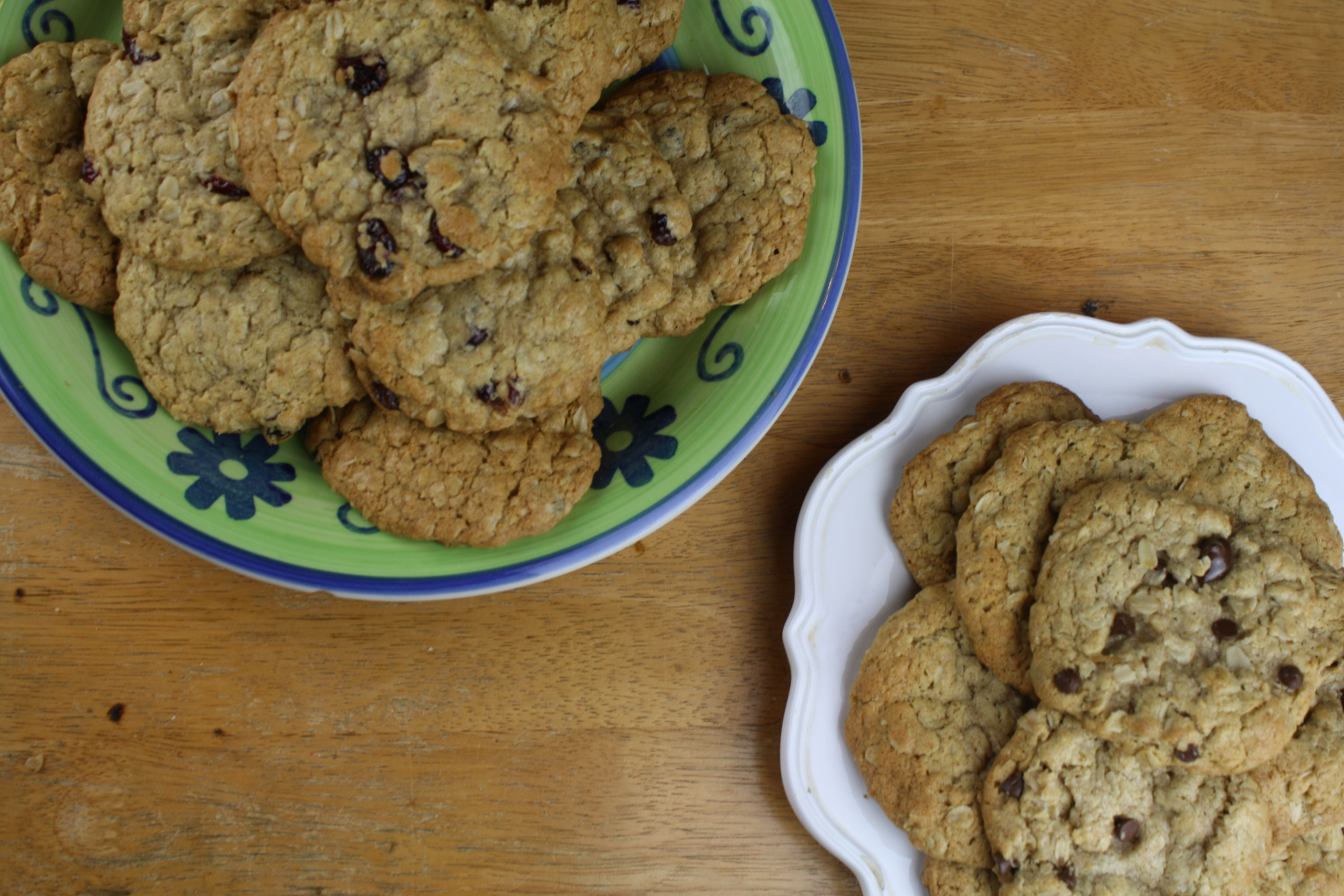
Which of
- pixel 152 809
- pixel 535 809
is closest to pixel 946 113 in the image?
pixel 535 809

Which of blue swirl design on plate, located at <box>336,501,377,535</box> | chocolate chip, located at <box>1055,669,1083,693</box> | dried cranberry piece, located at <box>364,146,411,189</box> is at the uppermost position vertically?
dried cranberry piece, located at <box>364,146,411,189</box>

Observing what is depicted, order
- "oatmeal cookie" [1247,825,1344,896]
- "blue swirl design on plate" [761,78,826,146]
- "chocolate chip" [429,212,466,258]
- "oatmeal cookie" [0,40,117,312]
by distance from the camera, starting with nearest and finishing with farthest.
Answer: "chocolate chip" [429,212,466,258]
"oatmeal cookie" [0,40,117,312]
"oatmeal cookie" [1247,825,1344,896]
"blue swirl design on plate" [761,78,826,146]

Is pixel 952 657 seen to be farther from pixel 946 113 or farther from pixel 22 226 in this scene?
pixel 22 226

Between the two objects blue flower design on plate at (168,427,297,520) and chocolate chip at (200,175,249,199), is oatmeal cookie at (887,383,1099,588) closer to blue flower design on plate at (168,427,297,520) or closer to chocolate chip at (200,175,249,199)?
blue flower design on plate at (168,427,297,520)

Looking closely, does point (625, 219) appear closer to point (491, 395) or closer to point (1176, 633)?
point (491, 395)

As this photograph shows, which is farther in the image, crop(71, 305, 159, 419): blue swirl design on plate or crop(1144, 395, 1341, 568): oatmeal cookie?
crop(1144, 395, 1341, 568): oatmeal cookie

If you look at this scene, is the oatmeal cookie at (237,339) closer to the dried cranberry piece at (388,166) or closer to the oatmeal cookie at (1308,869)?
the dried cranberry piece at (388,166)

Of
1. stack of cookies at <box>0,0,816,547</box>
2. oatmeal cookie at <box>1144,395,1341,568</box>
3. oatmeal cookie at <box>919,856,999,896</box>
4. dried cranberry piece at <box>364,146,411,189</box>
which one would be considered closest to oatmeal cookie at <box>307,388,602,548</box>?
stack of cookies at <box>0,0,816,547</box>

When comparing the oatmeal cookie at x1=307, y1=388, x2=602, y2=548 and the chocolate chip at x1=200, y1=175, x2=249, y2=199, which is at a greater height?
the chocolate chip at x1=200, y1=175, x2=249, y2=199
